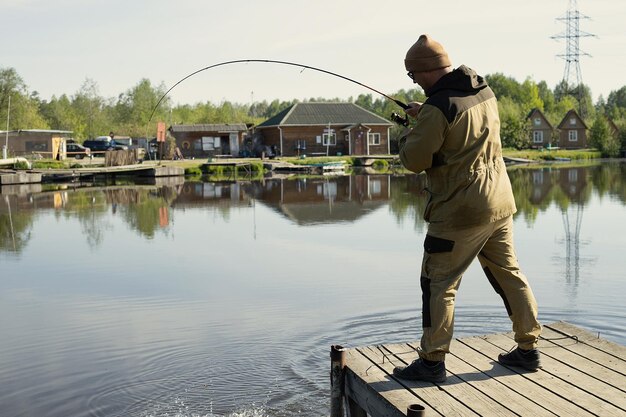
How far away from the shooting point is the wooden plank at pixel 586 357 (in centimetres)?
484

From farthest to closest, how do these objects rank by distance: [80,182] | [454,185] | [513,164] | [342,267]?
[513,164], [80,182], [342,267], [454,185]

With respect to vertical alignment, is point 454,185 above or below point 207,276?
above

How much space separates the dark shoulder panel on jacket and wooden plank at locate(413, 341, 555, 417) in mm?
1652

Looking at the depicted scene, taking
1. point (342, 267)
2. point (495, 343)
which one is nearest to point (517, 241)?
point (342, 267)

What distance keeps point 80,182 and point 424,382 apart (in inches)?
1641

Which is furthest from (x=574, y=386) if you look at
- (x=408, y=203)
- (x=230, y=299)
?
(x=408, y=203)

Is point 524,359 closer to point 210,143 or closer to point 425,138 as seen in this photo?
point 425,138

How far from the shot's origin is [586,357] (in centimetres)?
523

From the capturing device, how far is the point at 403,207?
2403 cm

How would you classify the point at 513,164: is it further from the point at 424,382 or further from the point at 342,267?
the point at 424,382

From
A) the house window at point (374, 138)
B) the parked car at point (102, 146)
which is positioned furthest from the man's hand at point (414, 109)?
A: the parked car at point (102, 146)

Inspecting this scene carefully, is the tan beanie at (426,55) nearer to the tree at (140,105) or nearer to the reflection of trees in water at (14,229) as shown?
the reflection of trees in water at (14,229)

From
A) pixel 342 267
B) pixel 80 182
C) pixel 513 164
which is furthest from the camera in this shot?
pixel 513 164

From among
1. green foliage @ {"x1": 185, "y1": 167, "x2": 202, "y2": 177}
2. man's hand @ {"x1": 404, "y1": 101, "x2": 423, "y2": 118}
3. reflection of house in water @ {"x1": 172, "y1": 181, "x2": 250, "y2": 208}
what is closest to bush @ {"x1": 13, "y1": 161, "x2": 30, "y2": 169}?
green foliage @ {"x1": 185, "y1": 167, "x2": 202, "y2": 177}
